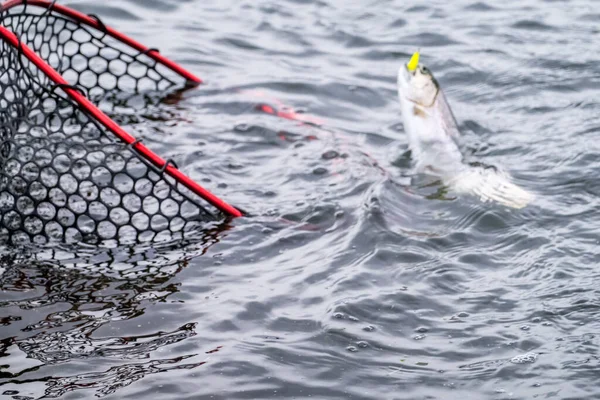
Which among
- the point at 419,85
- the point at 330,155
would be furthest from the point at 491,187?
the point at 330,155

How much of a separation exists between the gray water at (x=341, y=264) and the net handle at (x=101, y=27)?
0.24 meters

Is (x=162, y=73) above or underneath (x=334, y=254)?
above

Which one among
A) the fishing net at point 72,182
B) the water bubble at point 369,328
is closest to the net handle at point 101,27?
the fishing net at point 72,182

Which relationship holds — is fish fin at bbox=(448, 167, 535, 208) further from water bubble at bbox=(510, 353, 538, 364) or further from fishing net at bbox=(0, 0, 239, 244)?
water bubble at bbox=(510, 353, 538, 364)

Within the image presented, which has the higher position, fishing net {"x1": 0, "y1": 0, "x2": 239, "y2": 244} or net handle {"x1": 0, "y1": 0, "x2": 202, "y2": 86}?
net handle {"x1": 0, "y1": 0, "x2": 202, "y2": 86}

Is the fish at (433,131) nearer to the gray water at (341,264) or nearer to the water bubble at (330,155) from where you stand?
the gray water at (341,264)

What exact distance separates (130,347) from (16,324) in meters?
0.58

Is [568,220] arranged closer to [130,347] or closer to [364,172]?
[364,172]

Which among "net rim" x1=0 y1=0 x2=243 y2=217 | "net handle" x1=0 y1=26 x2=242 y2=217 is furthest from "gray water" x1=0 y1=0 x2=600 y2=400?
"net handle" x1=0 y1=26 x2=242 y2=217

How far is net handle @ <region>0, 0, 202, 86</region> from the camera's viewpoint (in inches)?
242

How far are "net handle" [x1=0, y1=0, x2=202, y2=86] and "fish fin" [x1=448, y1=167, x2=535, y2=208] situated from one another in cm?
267

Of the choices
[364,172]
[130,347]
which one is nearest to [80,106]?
[130,347]

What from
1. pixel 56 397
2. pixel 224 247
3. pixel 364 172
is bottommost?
pixel 56 397

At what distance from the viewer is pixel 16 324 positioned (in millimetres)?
4309
